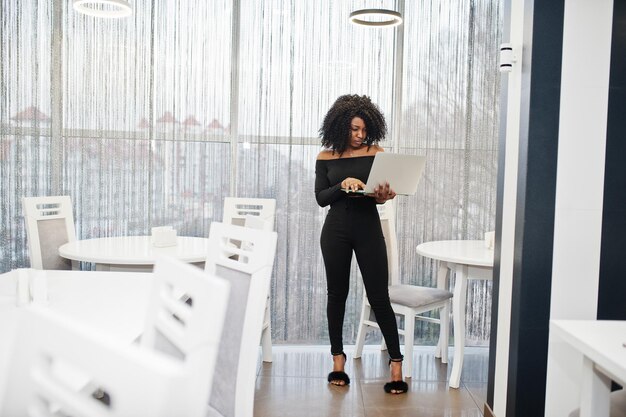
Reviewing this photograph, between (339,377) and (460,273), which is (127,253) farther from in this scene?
(460,273)

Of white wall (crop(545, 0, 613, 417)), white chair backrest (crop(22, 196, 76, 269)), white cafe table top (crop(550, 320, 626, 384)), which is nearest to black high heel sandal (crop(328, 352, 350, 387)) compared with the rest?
white wall (crop(545, 0, 613, 417))

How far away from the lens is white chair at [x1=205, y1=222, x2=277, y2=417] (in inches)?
60.5

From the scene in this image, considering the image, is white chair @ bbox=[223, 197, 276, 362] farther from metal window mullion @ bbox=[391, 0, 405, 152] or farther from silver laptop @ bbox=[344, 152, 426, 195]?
metal window mullion @ bbox=[391, 0, 405, 152]

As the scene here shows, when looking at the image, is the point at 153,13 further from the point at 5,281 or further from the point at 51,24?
the point at 5,281

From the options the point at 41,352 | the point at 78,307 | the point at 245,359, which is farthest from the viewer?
the point at 78,307

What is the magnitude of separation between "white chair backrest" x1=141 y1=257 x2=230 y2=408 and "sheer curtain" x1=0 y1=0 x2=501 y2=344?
3.00 metres

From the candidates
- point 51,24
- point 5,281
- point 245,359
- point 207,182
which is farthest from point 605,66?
point 51,24

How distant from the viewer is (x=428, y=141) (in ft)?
14.1

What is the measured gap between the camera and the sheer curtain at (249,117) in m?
4.21

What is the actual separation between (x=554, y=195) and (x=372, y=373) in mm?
1810

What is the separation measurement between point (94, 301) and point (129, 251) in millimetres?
1416

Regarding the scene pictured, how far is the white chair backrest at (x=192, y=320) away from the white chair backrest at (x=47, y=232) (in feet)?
7.70

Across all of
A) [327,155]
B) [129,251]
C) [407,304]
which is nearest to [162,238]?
[129,251]

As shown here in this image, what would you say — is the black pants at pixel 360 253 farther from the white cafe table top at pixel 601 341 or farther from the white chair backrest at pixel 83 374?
the white chair backrest at pixel 83 374
